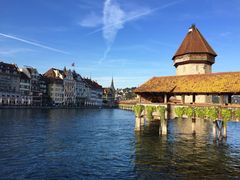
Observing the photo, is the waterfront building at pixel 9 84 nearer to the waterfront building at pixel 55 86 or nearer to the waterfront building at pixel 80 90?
the waterfront building at pixel 55 86

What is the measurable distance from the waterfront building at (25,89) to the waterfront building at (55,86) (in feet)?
47.9

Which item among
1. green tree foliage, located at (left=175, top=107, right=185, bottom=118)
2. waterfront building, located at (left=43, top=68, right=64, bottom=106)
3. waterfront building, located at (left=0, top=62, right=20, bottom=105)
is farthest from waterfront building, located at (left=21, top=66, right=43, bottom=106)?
green tree foliage, located at (left=175, top=107, right=185, bottom=118)

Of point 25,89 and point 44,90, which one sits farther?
point 44,90

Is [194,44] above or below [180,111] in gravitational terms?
above

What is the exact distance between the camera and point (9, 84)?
370 feet

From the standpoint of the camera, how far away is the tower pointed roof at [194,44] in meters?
61.2

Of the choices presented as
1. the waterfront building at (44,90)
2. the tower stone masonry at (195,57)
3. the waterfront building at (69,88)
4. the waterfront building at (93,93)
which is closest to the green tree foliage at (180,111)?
the tower stone masonry at (195,57)

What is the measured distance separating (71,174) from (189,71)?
45616 mm

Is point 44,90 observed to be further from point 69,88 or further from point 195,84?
point 195,84

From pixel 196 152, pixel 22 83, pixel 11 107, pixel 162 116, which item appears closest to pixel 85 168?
pixel 196 152

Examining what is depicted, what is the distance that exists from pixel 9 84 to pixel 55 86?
27500 millimetres

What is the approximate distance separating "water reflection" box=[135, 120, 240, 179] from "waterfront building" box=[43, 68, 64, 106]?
107 metres

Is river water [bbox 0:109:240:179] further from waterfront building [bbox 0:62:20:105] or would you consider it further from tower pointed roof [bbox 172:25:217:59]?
waterfront building [bbox 0:62:20:105]

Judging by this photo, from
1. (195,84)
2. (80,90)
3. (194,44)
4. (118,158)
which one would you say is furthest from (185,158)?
(80,90)
